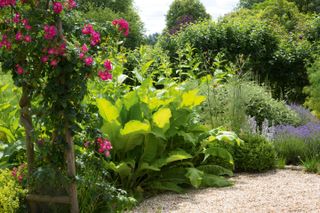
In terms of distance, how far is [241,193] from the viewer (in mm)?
5305

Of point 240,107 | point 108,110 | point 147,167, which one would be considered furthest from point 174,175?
point 240,107

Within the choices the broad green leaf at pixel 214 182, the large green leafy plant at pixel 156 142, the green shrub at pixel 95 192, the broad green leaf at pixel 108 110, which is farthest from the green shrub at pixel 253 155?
the green shrub at pixel 95 192

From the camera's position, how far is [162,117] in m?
5.12

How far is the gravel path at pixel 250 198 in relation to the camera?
4681 mm

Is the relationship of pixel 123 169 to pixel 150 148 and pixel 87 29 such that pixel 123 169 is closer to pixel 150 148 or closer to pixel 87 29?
pixel 150 148

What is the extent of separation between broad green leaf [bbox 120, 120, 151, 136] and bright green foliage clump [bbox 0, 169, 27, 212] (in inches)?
46.7

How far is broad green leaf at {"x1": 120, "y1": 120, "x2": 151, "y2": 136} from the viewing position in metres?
4.93

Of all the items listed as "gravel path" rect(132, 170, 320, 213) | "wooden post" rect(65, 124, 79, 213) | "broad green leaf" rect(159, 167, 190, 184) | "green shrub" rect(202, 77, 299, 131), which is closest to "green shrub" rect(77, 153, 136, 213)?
"wooden post" rect(65, 124, 79, 213)

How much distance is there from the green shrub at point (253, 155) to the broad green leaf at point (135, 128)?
183cm

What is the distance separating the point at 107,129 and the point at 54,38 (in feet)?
5.92

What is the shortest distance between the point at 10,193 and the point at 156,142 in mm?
1773

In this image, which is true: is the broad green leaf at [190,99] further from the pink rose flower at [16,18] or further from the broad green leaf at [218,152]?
→ the pink rose flower at [16,18]

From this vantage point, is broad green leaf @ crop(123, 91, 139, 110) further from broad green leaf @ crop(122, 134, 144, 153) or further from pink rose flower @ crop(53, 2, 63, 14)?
pink rose flower @ crop(53, 2, 63, 14)

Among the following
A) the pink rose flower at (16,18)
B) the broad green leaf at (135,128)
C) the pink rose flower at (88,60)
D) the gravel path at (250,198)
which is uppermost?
the pink rose flower at (16,18)
